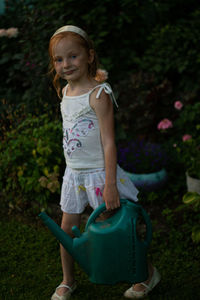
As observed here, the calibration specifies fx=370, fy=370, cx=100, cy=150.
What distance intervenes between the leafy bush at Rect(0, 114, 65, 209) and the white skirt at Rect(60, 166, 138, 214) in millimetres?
946

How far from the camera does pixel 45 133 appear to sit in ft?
10.9

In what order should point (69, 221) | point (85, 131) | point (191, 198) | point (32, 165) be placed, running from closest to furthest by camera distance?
point (85, 131) < point (69, 221) < point (191, 198) < point (32, 165)

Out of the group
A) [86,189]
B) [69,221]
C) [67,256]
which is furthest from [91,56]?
[67,256]

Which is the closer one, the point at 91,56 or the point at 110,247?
the point at 110,247

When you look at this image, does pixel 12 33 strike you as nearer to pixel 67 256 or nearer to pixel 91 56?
pixel 91 56

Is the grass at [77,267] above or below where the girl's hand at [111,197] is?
below

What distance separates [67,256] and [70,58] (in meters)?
1.14

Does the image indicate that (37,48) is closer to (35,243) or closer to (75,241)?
(35,243)

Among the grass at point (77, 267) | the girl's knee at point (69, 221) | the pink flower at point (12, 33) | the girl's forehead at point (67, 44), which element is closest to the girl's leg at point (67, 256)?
the girl's knee at point (69, 221)

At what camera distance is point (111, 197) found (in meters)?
1.90

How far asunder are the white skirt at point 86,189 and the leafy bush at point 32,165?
3.10ft

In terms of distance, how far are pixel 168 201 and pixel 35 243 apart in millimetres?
1275

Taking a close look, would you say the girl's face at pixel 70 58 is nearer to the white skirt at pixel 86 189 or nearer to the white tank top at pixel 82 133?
the white tank top at pixel 82 133

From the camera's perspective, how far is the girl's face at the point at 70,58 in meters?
1.87
